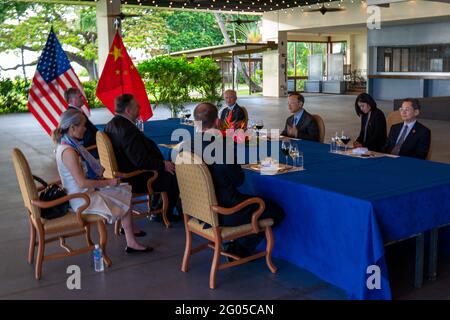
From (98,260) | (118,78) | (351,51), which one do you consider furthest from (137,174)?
(351,51)

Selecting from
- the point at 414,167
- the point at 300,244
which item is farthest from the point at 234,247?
the point at 414,167

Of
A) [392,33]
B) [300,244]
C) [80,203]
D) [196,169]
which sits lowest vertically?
[300,244]

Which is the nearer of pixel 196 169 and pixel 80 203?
pixel 196 169

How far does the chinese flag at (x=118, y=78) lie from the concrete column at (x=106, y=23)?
36.1ft

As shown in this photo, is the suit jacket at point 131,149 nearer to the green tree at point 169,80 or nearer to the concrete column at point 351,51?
the green tree at point 169,80

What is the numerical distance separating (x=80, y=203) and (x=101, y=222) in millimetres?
219

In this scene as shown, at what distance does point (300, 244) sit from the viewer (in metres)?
3.83

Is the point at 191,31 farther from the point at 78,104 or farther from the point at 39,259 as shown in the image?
the point at 39,259

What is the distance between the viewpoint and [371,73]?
23.5 meters

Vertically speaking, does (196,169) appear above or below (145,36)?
below

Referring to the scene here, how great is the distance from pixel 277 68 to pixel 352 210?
23383 millimetres
